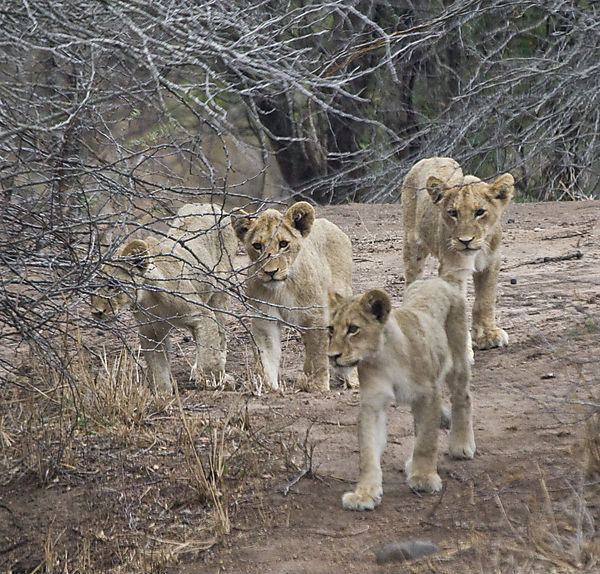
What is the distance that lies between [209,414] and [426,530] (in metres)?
1.81

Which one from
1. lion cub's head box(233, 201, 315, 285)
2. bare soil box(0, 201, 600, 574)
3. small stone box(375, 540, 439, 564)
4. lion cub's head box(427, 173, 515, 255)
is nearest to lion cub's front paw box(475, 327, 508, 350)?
bare soil box(0, 201, 600, 574)

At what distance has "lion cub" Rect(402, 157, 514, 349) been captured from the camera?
645 centimetres

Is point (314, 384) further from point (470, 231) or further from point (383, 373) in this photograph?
point (383, 373)

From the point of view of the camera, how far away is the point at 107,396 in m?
5.34

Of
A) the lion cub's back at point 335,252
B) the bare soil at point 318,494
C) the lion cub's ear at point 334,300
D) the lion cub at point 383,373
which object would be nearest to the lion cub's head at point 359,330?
the lion cub at point 383,373

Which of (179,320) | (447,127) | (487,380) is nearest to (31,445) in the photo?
(179,320)

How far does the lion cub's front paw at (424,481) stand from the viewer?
13.7 feet

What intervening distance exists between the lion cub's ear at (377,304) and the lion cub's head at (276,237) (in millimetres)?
1966

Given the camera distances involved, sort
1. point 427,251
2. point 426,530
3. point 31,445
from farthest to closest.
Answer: point 427,251 < point 31,445 < point 426,530

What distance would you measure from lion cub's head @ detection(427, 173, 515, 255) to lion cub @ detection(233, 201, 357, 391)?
91cm

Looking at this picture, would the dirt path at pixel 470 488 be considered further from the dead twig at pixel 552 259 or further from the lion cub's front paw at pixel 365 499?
the dead twig at pixel 552 259

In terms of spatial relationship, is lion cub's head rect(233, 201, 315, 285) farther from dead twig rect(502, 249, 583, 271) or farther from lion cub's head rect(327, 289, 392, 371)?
dead twig rect(502, 249, 583, 271)

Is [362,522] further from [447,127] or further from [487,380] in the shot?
[447,127]

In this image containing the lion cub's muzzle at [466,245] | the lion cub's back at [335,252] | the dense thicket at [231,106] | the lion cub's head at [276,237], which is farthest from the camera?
the lion cub's back at [335,252]
